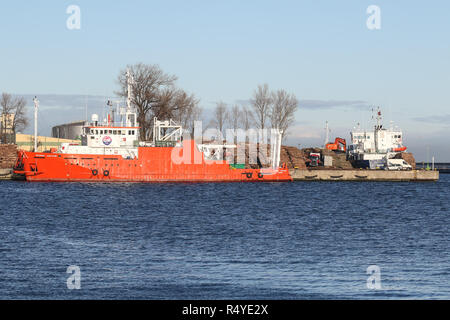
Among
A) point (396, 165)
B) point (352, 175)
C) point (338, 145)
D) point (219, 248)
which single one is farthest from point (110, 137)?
point (338, 145)

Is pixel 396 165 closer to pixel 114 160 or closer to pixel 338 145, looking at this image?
pixel 338 145

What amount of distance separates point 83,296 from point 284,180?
235 feet

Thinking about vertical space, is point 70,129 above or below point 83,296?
above

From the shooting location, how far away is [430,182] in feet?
328

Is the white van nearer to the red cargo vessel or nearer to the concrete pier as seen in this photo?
the concrete pier

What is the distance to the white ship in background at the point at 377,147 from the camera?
10662cm

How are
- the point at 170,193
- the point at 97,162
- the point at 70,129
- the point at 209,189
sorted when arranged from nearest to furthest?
the point at 170,193 → the point at 209,189 → the point at 97,162 → the point at 70,129

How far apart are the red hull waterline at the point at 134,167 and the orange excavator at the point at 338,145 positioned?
37.7 metres

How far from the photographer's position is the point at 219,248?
92.7 ft

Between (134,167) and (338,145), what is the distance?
5428 cm

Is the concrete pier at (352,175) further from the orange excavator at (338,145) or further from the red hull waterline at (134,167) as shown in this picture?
the orange excavator at (338,145)
